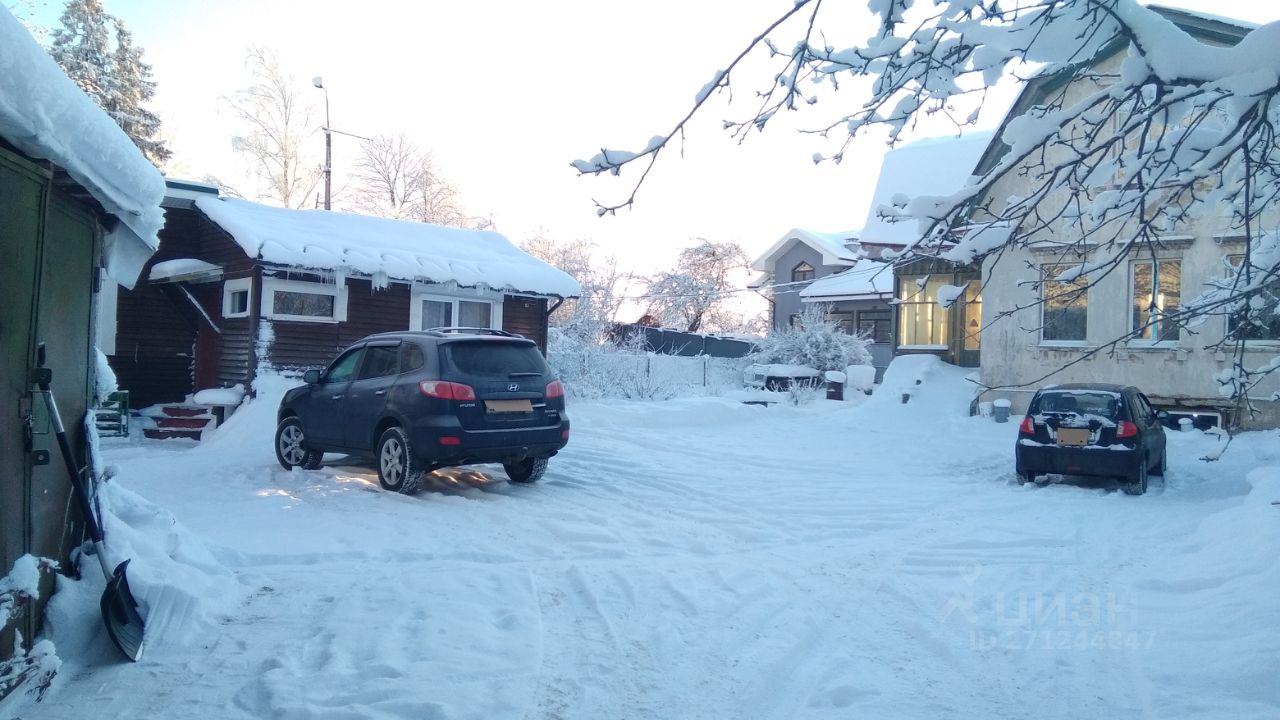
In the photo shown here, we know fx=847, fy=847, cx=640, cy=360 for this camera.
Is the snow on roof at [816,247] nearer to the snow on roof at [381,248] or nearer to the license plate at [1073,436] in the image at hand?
the snow on roof at [381,248]

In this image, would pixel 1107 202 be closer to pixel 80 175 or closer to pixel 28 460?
pixel 80 175


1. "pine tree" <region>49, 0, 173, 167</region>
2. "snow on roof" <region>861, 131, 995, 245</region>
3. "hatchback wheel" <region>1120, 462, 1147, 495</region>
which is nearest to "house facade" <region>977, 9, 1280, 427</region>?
"hatchback wheel" <region>1120, 462, 1147, 495</region>

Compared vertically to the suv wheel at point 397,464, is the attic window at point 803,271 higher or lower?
higher

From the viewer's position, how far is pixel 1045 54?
3654 mm

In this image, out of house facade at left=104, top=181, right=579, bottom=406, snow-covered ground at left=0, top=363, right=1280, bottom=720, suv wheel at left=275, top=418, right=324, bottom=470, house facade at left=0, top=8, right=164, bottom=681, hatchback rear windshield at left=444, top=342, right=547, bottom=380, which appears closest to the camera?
house facade at left=0, top=8, right=164, bottom=681

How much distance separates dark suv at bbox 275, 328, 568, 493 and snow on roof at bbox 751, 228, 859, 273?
27.3 m

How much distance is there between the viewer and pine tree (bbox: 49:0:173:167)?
32.6 meters

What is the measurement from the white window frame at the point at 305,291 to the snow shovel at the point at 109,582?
37.1ft

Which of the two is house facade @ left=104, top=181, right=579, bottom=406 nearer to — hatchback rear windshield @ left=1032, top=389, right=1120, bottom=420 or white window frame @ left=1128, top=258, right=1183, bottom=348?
hatchback rear windshield @ left=1032, top=389, right=1120, bottom=420

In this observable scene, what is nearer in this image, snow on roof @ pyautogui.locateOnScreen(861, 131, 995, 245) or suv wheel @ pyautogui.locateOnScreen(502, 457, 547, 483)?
suv wheel @ pyautogui.locateOnScreen(502, 457, 547, 483)

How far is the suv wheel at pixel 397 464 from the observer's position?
864cm

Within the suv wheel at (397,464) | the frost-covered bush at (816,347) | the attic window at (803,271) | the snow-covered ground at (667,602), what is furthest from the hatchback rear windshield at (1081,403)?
the attic window at (803,271)

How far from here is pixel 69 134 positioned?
147 inches

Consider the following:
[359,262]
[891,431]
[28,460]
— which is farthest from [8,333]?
[891,431]
